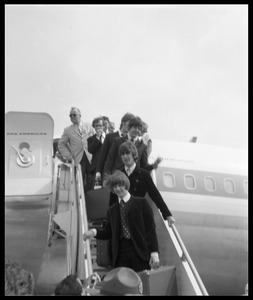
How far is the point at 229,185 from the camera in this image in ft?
32.6

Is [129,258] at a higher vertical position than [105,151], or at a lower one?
lower

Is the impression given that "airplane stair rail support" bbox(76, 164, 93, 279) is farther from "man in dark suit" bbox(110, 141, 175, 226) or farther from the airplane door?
the airplane door

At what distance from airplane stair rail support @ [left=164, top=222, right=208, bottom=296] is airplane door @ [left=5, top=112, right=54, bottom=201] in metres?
3.65

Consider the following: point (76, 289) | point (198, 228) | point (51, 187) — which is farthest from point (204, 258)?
point (76, 289)

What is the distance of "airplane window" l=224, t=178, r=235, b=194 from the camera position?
32.4 ft

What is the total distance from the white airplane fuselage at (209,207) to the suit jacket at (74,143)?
2.40m

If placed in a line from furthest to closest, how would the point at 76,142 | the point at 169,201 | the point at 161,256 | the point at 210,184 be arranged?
1. the point at 210,184
2. the point at 169,201
3. the point at 76,142
4. the point at 161,256

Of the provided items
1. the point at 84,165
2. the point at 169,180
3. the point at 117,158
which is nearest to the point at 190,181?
the point at 169,180

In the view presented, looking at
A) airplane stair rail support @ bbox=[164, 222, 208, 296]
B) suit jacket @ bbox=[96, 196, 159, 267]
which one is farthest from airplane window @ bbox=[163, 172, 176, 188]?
suit jacket @ bbox=[96, 196, 159, 267]

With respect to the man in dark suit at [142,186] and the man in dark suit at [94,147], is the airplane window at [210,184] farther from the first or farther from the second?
the man in dark suit at [142,186]

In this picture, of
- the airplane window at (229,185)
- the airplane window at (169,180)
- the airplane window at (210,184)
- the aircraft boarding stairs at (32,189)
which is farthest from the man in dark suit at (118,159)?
the airplane window at (229,185)

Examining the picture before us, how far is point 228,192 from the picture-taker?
9.86m

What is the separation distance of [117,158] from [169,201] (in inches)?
157

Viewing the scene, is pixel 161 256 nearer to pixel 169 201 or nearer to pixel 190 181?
pixel 169 201
